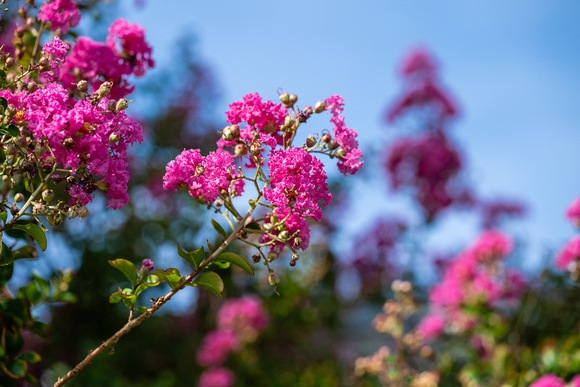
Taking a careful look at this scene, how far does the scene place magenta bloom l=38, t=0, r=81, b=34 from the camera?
137cm

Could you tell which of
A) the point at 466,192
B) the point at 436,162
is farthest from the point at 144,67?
the point at 466,192

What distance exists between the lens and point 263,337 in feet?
15.6

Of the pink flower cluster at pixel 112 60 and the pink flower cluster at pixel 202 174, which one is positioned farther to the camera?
the pink flower cluster at pixel 112 60

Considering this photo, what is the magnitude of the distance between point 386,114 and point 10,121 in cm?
526

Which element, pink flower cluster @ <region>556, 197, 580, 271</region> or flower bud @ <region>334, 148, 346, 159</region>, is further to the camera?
pink flower cluster @ <region>556, 197, 580, 271</region>

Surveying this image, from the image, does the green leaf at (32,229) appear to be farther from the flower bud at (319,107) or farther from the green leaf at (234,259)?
the flower bud at (319,107)

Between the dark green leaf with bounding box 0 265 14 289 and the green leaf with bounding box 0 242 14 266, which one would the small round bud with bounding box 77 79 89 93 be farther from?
the dark green leaf with bounding box 0 265 14 289

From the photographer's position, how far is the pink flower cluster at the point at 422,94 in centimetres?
579

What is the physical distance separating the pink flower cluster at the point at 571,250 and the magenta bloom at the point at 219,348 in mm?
2439

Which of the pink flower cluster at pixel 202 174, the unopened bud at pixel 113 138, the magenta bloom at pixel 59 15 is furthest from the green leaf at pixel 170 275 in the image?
the magenta bloom at pixel 59 15

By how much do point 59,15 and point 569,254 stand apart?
2.55 metres

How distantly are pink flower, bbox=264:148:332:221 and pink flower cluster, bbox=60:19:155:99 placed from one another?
0.58 meters

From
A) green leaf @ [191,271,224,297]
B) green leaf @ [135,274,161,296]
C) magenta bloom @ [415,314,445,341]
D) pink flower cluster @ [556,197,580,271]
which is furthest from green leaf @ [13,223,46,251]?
magenta bloom @ [415,314,445,341]

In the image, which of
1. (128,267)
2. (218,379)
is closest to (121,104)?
(128,267)
